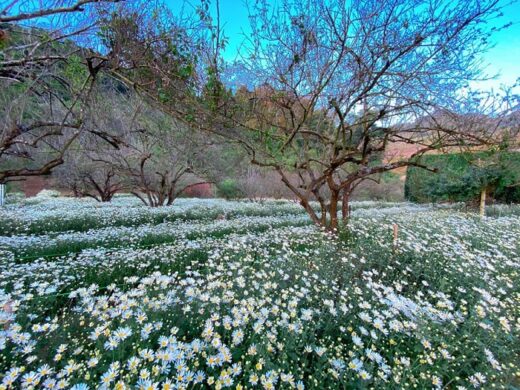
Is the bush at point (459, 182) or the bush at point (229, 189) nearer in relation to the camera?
the bush at point (459, 182)

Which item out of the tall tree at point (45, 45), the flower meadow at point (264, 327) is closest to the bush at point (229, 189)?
the tall tree at point (45, 45)

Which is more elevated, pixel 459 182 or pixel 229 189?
pixel 459 182

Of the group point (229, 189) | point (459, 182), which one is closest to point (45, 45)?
point (229, 189)

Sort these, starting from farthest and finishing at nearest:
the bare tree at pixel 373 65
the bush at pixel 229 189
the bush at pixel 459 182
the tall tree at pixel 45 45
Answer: the bush at pixel 229 189, the bush at pixel 459 182, the bare tree at pixel 373 65, the tall tree at pixel 45 45

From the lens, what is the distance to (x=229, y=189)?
19.3 m

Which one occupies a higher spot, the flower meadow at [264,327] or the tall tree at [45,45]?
the tall tree at [45,45]

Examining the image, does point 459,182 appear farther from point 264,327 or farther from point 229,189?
point 264,327

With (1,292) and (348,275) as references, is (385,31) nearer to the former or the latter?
(348,275)

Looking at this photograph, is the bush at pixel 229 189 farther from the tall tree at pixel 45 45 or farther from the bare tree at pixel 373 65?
the tall tree at pixel 45 45

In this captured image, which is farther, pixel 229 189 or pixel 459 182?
pixel 229 189

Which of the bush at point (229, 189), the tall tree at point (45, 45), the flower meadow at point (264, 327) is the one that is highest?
the tall tree at point (45, 45)

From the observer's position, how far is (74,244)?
505 cm

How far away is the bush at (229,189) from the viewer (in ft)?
61.8

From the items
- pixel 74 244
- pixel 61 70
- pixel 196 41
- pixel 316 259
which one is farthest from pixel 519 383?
pixel 61 70
